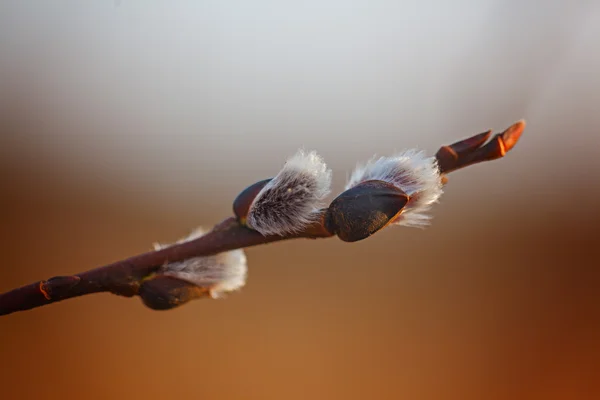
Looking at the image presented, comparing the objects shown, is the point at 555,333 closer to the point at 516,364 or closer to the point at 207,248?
the point at 516,364

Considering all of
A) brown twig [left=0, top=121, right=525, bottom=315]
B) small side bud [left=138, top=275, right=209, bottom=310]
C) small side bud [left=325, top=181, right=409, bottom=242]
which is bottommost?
small side bud [left=325, top=181, right=409, bottom=242]

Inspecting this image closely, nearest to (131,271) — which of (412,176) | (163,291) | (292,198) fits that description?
(163,291)

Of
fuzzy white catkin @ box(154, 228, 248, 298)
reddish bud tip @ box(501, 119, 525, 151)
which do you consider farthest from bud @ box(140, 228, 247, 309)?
reddish bud tip @ box(501, 119, 525, 151)

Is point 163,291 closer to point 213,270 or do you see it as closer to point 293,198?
point 213,270

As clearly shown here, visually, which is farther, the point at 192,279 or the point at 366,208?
the point at 192,279

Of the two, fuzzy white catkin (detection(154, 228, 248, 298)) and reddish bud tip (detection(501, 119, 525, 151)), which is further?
fuzzy white catkin (detection(154, 228, 248, 298))

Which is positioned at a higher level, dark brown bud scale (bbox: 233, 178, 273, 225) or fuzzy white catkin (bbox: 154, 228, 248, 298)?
dark brown bud scale (bbox: 233, 178, 273, 225)

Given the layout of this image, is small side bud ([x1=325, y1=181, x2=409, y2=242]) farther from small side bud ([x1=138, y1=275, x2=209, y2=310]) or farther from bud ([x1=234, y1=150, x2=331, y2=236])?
small side bud ([x1=138, y1=275, x2=209, y2=310])
